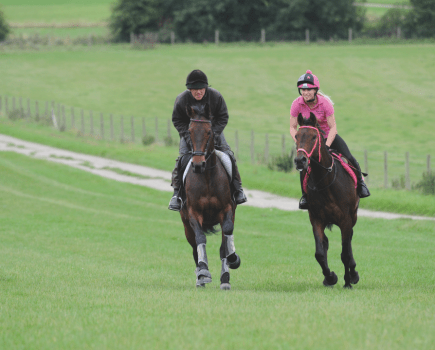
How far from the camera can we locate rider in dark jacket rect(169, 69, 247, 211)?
995 centimetres

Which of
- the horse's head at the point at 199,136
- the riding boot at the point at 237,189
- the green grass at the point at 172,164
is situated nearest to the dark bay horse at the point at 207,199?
the horse's head at the point at 199,136

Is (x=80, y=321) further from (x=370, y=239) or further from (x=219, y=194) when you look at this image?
(x=370, y=239)

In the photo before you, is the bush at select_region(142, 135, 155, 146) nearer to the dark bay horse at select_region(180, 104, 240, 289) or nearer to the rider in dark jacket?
the rider in dark jacket

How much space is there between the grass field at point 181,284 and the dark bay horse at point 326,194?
615 mm

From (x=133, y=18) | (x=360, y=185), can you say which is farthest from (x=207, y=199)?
(x=133, y=18)

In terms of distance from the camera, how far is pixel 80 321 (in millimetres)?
6816

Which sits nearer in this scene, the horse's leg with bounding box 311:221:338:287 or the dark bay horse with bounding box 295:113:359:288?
the dark bay horse with bounding box 295:113:359:288

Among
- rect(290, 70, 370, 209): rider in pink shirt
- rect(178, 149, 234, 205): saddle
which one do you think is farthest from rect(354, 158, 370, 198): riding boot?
rect(178, 149, 234, 205): saddle

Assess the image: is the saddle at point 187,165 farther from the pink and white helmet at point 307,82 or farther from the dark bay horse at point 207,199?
the pink and white helmet at point 307,82

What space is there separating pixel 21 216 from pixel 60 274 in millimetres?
10064

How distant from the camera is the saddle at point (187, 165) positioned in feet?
33.8

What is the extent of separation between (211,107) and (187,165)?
978mm

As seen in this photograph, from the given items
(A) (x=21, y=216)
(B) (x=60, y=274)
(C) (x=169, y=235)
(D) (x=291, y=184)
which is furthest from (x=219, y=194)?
(D) (x=291, y=184)

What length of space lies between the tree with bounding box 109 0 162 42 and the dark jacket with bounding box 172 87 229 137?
81880 millimetres
